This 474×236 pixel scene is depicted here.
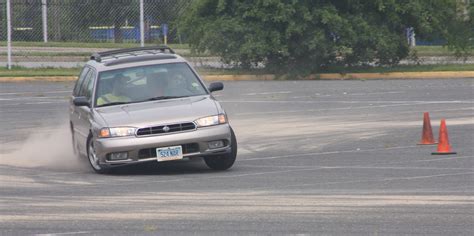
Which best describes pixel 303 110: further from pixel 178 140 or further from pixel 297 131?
pixel 178 140

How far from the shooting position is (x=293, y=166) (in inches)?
592

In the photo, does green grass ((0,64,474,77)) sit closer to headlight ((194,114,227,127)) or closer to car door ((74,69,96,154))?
car door ((74,69,96,154))

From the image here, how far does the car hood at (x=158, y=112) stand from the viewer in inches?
562

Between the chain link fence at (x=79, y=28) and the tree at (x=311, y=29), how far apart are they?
73.0 inches

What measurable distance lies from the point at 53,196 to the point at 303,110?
1187 cm

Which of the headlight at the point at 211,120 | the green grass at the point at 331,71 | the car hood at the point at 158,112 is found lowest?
the green grass at the point at 331,71

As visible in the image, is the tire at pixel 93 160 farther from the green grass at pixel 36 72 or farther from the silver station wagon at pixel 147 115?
the green grass at pixel 36 72

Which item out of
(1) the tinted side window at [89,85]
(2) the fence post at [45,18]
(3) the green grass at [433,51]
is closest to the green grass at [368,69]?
(3) the green grass at [433,51]

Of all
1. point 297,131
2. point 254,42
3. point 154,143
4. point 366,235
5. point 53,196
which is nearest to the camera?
point 366,235

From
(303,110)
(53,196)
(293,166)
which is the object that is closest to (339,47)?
(303,110)

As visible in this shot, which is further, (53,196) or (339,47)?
(339,47)

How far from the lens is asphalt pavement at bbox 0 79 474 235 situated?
34.0 feet

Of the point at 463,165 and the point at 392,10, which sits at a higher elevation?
the point at 392,10

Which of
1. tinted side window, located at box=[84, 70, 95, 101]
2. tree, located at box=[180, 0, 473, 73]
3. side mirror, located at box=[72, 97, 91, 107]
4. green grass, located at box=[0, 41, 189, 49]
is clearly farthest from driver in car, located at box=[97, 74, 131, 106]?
green grass, located at box=[0, 41, 189, 49]
